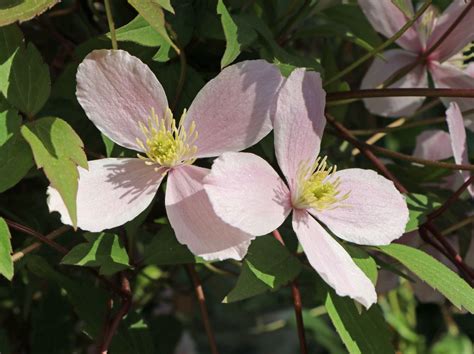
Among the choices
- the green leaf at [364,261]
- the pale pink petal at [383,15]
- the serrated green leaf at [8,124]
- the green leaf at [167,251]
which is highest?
the pale pink petal at [383,15]

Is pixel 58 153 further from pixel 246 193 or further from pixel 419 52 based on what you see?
pixel 419 52

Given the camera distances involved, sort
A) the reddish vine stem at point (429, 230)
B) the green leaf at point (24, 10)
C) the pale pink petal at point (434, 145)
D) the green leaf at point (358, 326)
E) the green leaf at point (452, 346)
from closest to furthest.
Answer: the green leaf at point (24, 10), the green leaf at point (358, 326), the reddish vine stem at point (429, 230), the pale pink petal at point (434, 145), the green leaf at point (452, 346)

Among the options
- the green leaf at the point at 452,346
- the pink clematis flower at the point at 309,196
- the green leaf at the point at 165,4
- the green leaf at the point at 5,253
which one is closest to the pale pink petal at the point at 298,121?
the pink clematis flower at the point at 309,196

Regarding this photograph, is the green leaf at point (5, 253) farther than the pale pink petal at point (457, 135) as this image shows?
No

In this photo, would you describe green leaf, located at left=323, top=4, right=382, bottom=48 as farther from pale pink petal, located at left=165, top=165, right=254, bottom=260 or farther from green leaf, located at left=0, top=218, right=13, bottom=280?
green leaf, located at left=0, top=218, right=13, bottom=280

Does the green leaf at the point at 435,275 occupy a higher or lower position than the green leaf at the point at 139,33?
lower

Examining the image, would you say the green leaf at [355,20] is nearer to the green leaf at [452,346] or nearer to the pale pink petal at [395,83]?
the pale pink petal at [395,83]

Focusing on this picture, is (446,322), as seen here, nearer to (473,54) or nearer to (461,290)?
(473,54)
